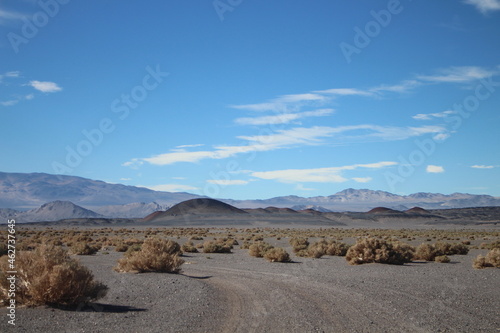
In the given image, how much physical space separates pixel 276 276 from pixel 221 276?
2077 mm

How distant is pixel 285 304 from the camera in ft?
36.9

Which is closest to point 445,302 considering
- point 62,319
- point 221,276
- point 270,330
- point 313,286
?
point 313,286

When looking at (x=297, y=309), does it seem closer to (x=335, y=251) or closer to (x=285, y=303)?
(x=285, y=303)

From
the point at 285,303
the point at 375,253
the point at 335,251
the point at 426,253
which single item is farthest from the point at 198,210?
the point at 285,303

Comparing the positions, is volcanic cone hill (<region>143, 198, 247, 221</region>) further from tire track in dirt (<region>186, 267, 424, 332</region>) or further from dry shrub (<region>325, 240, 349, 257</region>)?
tire track in dirt (<region>186, 267, 424, 332</region>)

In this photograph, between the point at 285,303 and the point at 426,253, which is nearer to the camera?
the point at 285,303

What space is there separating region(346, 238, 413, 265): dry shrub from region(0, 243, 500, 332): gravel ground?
10.1 feet

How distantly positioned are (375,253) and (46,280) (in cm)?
1622

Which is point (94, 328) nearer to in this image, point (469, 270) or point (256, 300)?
point (256, 300)

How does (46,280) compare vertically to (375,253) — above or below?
above

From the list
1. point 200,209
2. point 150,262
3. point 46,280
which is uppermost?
point 200,209

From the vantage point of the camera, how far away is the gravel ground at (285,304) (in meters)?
8.96

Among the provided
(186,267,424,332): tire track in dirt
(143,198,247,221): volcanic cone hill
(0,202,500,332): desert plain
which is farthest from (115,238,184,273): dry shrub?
(143,198,247,221): volcanic cone hill

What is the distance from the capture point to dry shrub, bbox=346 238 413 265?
2150 centimetres
